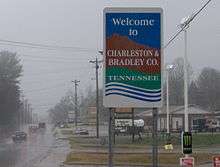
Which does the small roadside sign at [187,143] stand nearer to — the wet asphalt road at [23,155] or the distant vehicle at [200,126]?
the wet asphalt road at [23,155]

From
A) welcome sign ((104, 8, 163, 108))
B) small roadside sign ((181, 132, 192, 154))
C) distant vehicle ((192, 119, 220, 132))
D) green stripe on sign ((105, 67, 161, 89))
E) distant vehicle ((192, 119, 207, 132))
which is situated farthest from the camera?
distant vehicle ((192, 119, 220, 132))

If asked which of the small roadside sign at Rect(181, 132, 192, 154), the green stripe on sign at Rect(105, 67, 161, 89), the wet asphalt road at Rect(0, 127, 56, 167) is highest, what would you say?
the green stripe on sign at Rect(105, 67, 161, 89)

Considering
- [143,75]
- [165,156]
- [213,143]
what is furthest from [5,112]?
[143,75]

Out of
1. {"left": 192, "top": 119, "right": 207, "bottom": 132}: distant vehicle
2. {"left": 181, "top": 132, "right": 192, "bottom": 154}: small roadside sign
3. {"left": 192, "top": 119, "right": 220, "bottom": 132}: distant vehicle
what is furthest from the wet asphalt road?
{"left": 192, "top": 119, "right": 220, "bottom": 132}: distant vehicle

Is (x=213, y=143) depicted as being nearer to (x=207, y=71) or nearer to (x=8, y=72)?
(x=8, y=72)

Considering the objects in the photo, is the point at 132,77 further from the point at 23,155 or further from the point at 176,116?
the point at 176,116

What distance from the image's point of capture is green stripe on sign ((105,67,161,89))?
1011 centimetres

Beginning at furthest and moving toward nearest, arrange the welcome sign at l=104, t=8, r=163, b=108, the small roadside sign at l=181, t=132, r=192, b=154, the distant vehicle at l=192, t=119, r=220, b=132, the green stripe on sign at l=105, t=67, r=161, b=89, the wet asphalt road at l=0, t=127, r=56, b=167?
the distant vehicle at l=192, t=119, r=220, b=132
the wet asphalt road at l=0, t=127, r=56, b=167
the small roadside sign at l=181, t=132, r=192, b=154
the green stripe on sign at l=105, t=67, r=161, b=89
the welcome sign at l=104, t=8, r=163, b=108

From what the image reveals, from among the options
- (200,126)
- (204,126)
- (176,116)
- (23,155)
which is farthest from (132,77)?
(176,116)

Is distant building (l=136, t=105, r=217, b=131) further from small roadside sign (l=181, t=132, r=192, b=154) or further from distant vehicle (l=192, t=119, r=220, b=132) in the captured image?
small roadside sign (l=181, t=132, r=192, b=154)

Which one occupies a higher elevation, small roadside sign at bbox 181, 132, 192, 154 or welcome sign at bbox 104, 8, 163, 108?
welcome sign at bbox 104, 8, 163, 108

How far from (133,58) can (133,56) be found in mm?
34

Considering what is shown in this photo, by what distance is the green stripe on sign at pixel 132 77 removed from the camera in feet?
33.2

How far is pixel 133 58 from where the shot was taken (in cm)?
1007
